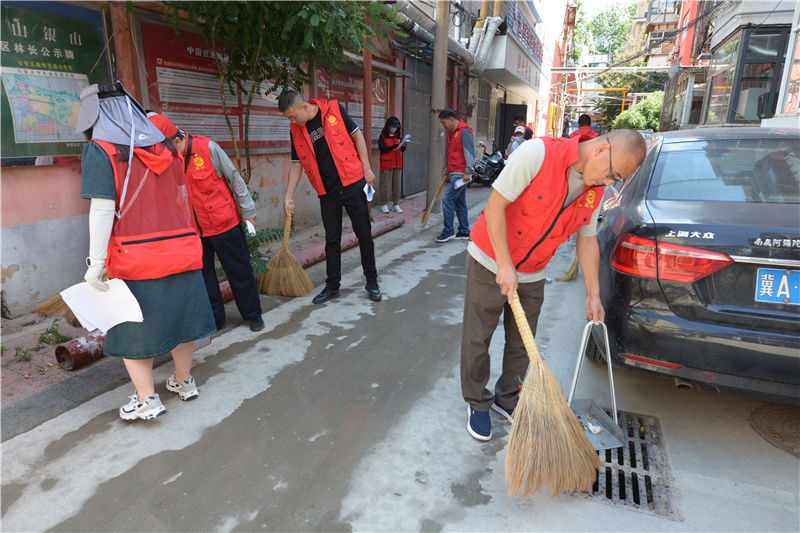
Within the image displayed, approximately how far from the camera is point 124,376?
3227 millimetres

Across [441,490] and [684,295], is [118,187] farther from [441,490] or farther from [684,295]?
[684,295]

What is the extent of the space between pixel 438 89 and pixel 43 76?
614 centimetres

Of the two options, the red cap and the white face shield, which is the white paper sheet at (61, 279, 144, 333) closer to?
the white face shield

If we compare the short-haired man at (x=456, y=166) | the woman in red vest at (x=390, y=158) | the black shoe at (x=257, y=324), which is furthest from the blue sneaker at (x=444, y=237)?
the black shoe at (x=257, y=324)

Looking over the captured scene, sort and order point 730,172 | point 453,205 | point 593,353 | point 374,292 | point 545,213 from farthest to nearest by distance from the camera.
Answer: point 453,205 → point 374,292 → point 593,353 → point 730,172 → point 545,213

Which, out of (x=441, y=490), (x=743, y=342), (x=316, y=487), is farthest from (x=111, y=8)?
(x=743, y=342)

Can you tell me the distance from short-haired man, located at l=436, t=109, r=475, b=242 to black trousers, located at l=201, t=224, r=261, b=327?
3796 mm

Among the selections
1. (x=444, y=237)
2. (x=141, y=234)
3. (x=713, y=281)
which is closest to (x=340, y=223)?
(x=141, y=234)

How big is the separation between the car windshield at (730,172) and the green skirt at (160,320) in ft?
8.74

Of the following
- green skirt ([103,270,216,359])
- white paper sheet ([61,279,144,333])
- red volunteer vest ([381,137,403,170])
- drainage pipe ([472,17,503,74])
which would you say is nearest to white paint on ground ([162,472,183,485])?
green skirt ([103,270,216,359])

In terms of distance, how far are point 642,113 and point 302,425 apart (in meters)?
32.1

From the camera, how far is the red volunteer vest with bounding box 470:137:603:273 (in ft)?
6.87

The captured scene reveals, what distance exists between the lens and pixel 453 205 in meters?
7.28

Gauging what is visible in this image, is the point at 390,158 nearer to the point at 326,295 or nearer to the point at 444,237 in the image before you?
the point at 444,237
